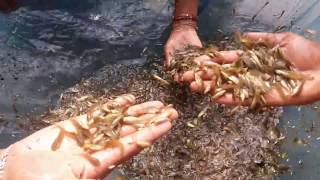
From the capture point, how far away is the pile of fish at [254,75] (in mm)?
3201

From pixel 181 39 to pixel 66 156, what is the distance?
182 centimetres

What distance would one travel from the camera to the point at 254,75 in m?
3.29

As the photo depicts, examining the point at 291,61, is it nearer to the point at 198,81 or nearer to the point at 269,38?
the point at 269,38

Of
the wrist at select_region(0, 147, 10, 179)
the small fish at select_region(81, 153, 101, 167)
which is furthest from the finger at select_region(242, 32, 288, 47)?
the wrist at select_region(0, 147, 10, 179)

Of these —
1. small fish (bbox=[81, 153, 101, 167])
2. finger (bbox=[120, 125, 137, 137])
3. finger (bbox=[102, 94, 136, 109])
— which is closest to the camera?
small fish (bbox=[81, 153, 101, 167])

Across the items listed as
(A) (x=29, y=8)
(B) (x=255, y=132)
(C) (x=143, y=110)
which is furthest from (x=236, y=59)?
(A) (x=29, y=8)

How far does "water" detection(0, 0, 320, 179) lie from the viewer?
166 inches

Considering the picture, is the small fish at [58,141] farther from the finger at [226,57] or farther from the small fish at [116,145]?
the finger at [226,57]

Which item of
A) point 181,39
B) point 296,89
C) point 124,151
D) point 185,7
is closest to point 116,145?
point 124,151

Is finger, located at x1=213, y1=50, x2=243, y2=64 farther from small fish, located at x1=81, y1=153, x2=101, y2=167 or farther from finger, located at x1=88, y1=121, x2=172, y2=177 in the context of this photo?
small fish, located at x1=81, y1=153, x2=101, y2=167

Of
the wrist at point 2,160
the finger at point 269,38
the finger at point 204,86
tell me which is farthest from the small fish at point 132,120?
the finger at point 269,38

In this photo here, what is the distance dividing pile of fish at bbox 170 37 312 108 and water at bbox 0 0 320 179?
0.98 metres

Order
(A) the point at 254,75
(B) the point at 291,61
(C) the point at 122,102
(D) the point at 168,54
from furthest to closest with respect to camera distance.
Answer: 1. (D) the point at 168,54
2. (B) the point at 291,61
3. (A) the point at 254,75
4. (C) the point at 122,102

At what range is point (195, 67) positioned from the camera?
3.47 meters
